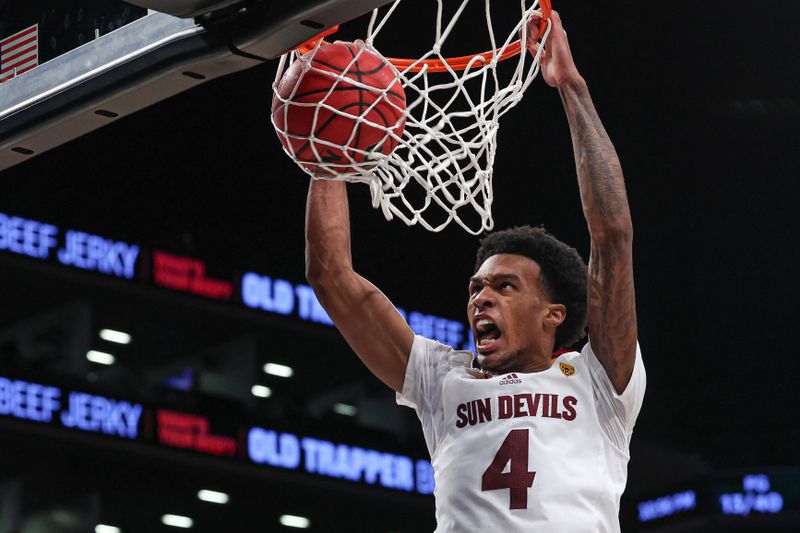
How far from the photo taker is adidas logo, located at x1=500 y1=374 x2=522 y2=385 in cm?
345

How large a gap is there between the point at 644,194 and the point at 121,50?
10277mm

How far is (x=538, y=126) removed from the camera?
40.7 feet

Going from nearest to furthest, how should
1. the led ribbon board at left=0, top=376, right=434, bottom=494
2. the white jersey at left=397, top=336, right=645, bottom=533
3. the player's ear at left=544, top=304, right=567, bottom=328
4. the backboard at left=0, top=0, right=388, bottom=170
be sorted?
the backboard at left=0, top=0, right=388, bottom=170 < the white jersey at left=397, top=336, right=645, bottom=533 < the player's ear at left=544, top=304, right=567, bottom=328 < the led ribbon board at left=0, top=376, right=434, bottom=494

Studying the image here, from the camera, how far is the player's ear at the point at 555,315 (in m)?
3.68

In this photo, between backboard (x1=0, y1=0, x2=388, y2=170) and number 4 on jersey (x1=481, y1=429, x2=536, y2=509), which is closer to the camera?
backboard (x1=0, y1=0, x2=388, y2=170)

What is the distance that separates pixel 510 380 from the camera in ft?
11.3

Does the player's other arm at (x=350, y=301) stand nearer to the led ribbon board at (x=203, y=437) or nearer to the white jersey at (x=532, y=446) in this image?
the white jersey at (x=532, y=446)

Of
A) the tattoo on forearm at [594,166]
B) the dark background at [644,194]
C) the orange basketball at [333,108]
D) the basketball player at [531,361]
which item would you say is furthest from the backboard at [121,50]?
the dark background at [644,194]

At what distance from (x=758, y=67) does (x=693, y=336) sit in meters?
4.41

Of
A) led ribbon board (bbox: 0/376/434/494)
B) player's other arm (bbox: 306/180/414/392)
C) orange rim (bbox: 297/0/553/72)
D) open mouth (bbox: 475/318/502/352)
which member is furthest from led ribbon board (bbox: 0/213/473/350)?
open mouth (bbox: 475/318/502/352)

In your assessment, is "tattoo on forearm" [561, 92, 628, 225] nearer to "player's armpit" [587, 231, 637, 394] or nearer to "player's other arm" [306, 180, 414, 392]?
"player's armpit" [587, 231, 637, 394]

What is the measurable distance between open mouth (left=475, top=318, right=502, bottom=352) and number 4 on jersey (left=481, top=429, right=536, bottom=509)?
30 centimetres

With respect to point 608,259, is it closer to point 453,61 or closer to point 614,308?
point 614,308

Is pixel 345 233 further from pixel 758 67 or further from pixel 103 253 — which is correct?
pixel 103 253
